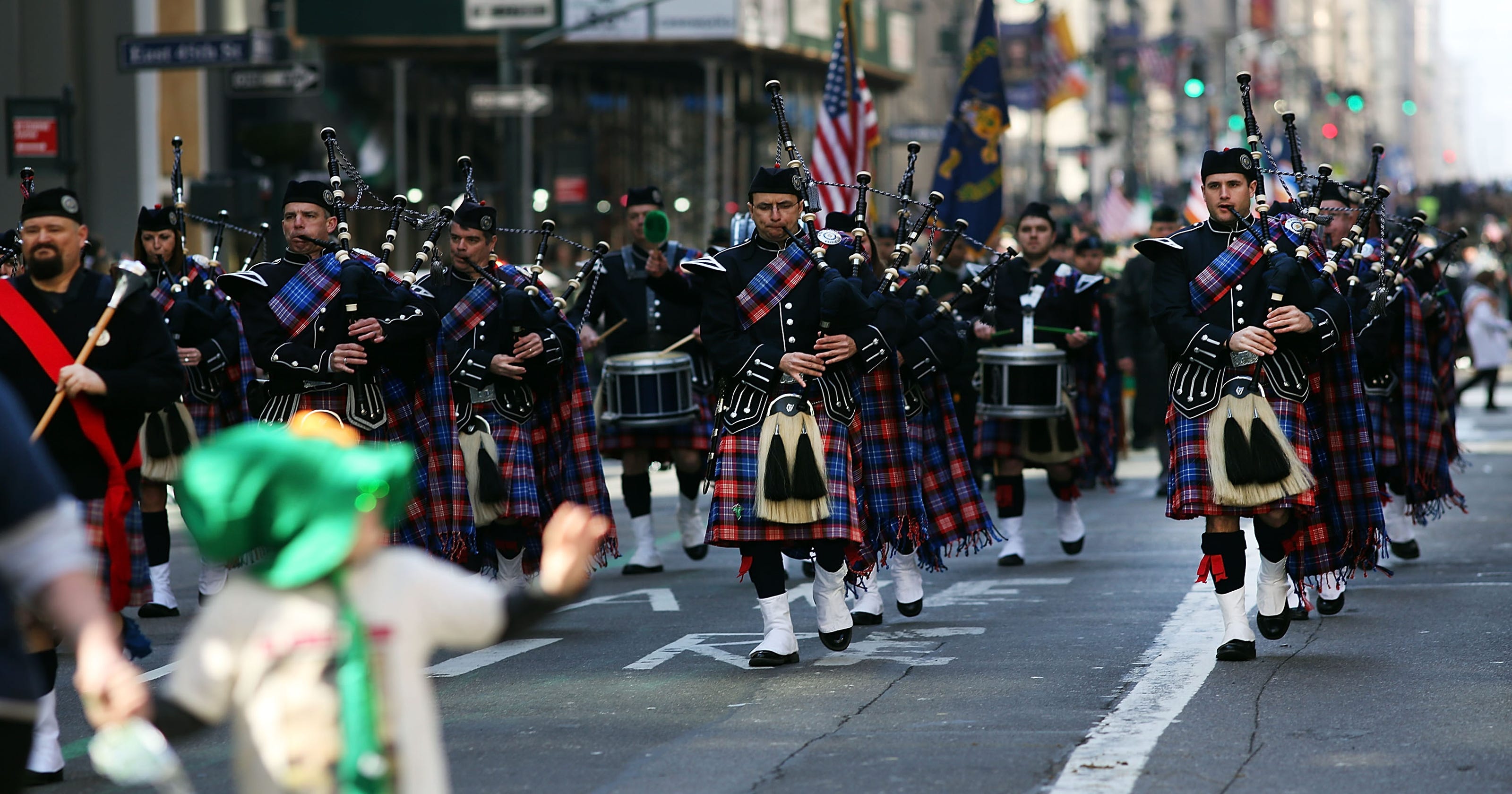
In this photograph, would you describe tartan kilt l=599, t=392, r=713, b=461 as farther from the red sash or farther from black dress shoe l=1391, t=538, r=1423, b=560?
the red sash

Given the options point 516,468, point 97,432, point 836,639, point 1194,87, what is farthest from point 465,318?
point 1194,87

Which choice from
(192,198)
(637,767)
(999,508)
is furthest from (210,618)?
(192,198)

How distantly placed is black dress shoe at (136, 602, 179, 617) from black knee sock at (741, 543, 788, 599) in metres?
3.31

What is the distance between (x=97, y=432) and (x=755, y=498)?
244 cm

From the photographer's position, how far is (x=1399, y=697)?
6844 millimetres

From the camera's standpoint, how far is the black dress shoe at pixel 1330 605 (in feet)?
28.9

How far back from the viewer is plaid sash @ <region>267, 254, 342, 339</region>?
8695mm

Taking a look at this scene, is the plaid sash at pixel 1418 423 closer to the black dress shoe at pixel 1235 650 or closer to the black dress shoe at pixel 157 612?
the black dress shoe at pixel 1235 650

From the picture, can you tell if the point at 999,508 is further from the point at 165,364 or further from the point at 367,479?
the point at 367,479

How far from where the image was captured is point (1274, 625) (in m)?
7.89

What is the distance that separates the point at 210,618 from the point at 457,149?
1323 inches

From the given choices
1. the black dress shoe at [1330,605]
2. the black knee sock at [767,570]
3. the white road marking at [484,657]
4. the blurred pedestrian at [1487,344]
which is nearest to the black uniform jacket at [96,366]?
the white road marking at [484,657]

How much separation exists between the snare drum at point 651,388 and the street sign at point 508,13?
352 inches

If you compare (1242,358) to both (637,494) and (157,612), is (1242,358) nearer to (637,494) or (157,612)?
(637,494)
